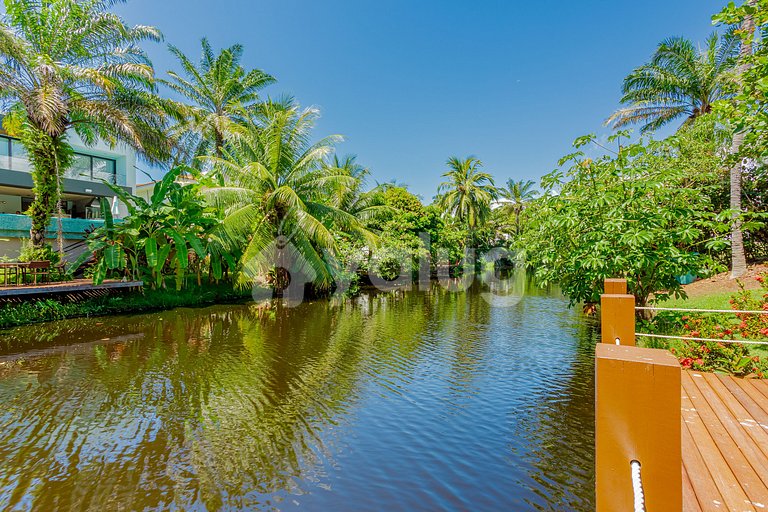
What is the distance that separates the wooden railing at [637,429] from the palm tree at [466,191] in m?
34.2

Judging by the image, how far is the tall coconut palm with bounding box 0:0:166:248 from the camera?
12.9 m

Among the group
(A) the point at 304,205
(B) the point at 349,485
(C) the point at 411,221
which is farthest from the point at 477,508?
(C) the point at 411,221

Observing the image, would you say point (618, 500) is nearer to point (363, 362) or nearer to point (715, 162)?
point (363, 362)

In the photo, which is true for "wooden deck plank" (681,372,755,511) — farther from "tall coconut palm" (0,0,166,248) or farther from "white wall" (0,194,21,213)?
"white wall" (0,194,21,213)

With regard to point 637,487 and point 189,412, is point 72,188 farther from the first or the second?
point 637,487

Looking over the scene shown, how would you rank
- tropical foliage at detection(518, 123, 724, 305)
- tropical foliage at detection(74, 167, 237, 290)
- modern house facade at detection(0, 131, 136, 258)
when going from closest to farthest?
tropical foliage at detection(518, 123, 724, 305), tropical foliage at detection(74, 167, 237, 290), modern house facade at detection(0, 131, 136, 258)

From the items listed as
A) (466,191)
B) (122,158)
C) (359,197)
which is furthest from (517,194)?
(122,158)

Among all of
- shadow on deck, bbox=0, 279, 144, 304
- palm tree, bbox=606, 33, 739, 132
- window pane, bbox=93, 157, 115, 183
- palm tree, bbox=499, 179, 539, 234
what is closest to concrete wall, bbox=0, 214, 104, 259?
window pane, bbox=93, 157, 115, 183

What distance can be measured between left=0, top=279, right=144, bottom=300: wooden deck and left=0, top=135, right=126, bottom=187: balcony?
6421mm

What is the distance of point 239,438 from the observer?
5.21 metres

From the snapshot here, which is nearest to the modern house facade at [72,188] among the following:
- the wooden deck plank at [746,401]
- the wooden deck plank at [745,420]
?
the wooden deck plank at [745,420]

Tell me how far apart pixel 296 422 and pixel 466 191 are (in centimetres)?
3146

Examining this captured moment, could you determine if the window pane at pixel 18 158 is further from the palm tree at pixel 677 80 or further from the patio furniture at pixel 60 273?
the palm tree at pixel 677 80

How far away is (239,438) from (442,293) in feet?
56.9
